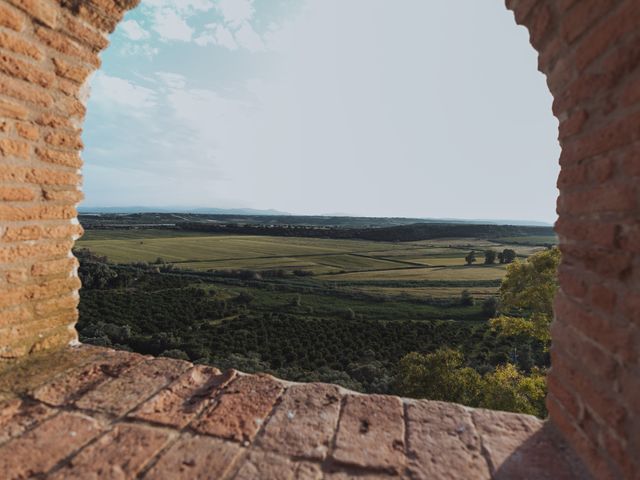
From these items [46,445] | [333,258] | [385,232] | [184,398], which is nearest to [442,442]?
[184,398]

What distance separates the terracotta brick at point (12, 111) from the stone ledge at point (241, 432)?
1.63 meters

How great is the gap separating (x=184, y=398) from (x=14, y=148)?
6.27ft

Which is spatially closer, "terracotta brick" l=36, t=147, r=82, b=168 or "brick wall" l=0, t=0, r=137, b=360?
"brick wall" l=0, t=0, r=137, b=360

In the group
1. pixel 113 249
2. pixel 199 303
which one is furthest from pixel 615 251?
pixel 113 249

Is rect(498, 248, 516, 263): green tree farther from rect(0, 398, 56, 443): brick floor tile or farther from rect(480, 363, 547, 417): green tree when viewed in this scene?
rect(0, 398, 56, 443): brick floor tile

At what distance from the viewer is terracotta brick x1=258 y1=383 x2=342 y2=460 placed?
1.77m

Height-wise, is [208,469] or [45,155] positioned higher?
[45,155]

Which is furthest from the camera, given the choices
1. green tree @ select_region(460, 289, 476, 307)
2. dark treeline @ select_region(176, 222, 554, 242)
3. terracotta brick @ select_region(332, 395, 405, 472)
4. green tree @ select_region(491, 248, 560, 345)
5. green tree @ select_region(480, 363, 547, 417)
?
dark treeline @ select_region(176, 222, 554, 242)

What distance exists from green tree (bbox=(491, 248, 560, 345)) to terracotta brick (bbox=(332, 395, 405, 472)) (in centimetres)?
1223

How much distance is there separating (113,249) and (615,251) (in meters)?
89.5

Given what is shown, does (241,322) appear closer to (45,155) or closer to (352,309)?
(352,309)

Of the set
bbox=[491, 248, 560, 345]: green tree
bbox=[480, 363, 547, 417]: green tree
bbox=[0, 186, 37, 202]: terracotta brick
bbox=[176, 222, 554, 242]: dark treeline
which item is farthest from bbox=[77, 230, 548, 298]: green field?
bbox=[0, 186, 37, 202]: terracotta brick

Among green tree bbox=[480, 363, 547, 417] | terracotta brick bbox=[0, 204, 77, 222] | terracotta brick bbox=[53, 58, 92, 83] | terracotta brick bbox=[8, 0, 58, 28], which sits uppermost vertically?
terracotta brick bbox=[8, 0, 58, 28]

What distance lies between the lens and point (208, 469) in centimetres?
161
